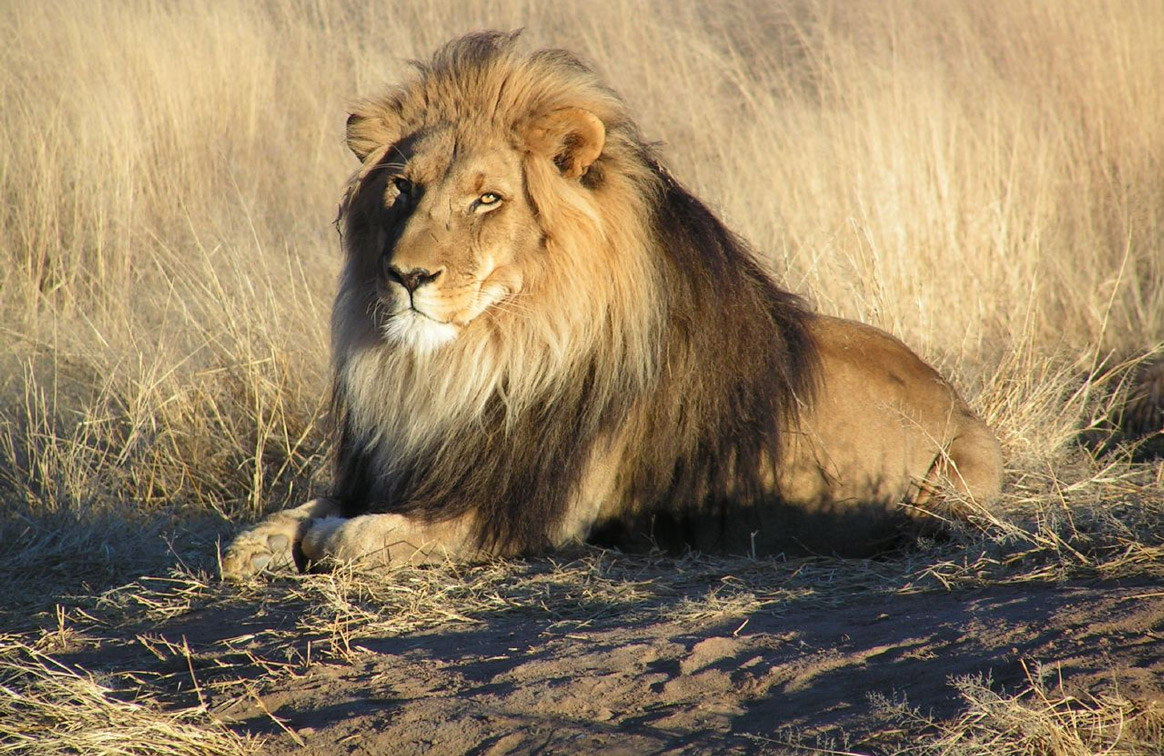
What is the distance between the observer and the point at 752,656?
2996 millimetres

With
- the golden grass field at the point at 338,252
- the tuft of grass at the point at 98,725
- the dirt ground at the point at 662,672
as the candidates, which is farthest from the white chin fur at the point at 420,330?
the tuft of grass at the point at 98,725

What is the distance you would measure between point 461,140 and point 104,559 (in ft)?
6.63

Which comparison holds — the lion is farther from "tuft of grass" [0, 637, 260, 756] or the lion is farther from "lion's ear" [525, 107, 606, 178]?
"tuft of grass" [0, 637, 260, 756]

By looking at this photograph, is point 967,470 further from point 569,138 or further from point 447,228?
point 447,228

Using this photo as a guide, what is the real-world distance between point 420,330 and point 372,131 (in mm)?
764

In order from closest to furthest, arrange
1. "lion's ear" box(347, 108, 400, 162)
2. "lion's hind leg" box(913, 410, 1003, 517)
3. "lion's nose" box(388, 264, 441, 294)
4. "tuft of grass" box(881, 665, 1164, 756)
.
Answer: "tuft of grass" box(881, 665, 1164, 756) < "lion's nose" box(388, 264, 441, 294) < "lion's ear" box(347, 108, 400, 162) < "lion's hind leg" box(913, 410, 1003, 517)

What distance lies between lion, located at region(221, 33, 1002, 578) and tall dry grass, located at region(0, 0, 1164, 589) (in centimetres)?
107

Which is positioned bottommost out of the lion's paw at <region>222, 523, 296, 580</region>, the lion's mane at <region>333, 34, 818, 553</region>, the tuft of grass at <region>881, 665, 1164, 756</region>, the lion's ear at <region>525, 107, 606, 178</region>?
Result: the lion's paw at <region>222, 523, 296, 580</region>

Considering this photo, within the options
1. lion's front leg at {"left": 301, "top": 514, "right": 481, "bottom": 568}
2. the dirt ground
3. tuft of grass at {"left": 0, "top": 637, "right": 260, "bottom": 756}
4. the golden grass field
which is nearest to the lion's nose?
lion's front leg at {"left": 301, "top": 514, "right": 481, "bottom": 568}

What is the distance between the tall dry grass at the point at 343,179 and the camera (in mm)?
5605

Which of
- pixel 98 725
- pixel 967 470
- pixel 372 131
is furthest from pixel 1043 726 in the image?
pixel 372 131

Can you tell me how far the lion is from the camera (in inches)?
154

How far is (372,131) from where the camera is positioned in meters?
4.12

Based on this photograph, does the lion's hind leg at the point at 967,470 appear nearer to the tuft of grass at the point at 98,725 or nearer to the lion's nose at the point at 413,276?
the lion's nose at the point at 413,276
